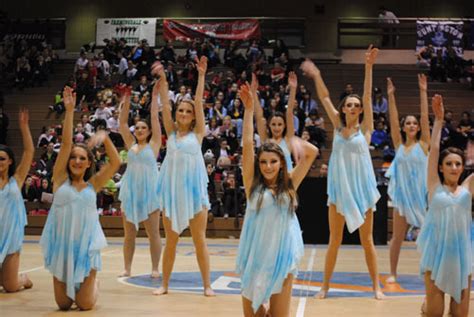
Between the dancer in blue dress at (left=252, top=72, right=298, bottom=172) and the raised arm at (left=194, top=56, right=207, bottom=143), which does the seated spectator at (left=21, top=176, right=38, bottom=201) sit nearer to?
the dancer in blue dress at (left=252, top=72, right=298, bottom=172)

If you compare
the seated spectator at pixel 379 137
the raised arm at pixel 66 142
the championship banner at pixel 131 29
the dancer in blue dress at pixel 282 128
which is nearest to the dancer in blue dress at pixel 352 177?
the dancer in blue dress at pixel 282 128

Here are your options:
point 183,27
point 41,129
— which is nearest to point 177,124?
point 41,129

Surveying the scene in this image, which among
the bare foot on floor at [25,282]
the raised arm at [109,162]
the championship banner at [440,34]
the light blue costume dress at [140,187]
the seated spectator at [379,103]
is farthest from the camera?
the championship banner at [440,34]

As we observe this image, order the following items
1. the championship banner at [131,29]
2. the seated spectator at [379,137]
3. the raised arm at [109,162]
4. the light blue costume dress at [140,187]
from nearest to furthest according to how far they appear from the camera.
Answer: the raised arm at [109,162] < the light blue costume dress at [140,187] < the seated spectator at [379,137] < the championship banner at [131,29]

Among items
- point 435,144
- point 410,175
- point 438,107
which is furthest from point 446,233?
point 410,175

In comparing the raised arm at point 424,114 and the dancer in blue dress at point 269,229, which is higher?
the raised arm at point 424,114

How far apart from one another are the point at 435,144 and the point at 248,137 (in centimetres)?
137

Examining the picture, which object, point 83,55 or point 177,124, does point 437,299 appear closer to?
point 177,124

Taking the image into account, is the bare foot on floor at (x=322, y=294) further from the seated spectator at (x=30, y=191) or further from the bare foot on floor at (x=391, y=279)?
the seated spectator at (x=30, y=191)

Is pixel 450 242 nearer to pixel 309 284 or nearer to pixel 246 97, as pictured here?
pixel 246 97

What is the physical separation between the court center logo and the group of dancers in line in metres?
0.24

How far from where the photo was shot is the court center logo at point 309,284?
Answer: 6.64 m

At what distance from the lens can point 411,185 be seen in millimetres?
7590

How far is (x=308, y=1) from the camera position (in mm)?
23500
